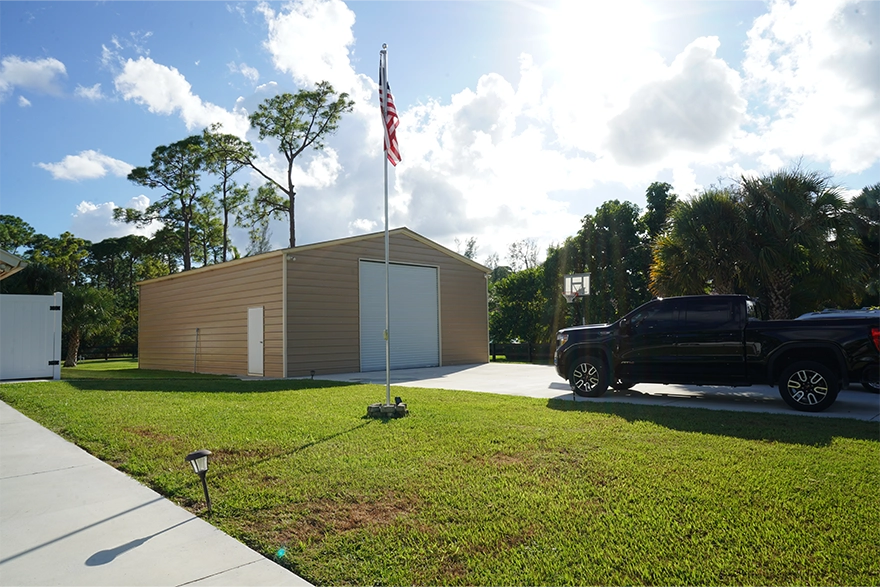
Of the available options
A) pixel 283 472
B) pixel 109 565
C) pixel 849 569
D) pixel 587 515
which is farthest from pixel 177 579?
pixel 849 569

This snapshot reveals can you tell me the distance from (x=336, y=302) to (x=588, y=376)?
8.88m

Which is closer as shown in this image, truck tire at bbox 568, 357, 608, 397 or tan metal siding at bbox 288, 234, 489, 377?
truck tire at bbox 568, 357, 608, 397

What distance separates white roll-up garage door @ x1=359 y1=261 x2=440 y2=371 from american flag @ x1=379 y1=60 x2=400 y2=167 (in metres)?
9.19

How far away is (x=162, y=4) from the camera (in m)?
10.6

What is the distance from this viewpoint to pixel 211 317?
18.8 metres

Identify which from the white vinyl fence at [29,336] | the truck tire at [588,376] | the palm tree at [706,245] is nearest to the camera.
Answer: the truck tire at [588,376]

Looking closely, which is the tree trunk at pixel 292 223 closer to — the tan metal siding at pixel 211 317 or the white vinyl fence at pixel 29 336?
the tan metal siding at pixel 211 317

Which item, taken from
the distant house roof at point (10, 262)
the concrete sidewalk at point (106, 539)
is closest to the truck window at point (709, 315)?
the concrete sidewalk at point (106, 539)

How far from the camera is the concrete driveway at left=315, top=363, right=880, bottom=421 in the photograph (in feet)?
27.1

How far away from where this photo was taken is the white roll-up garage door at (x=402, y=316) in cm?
1733

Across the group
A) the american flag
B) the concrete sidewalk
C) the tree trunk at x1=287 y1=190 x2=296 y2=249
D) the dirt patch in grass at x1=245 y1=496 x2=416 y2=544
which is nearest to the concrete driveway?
the american flag

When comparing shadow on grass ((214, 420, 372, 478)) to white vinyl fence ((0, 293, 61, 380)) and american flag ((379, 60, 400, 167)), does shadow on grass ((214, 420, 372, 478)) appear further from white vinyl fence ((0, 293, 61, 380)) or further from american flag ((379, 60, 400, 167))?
white vinyl fence ((0, 293, 61, 380))

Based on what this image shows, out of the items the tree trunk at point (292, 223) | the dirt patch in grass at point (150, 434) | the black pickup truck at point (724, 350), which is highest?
the tree trunk at point (292, 223)

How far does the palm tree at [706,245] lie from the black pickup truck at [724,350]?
434cm
